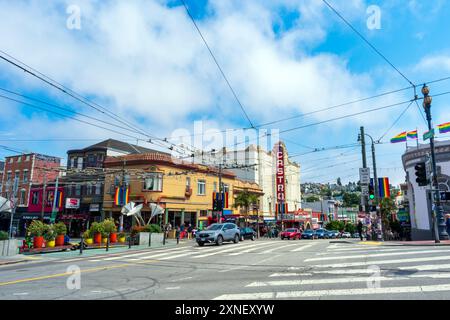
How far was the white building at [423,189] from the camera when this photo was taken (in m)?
23.6

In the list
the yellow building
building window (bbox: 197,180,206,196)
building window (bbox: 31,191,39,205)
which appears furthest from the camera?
building window (bbox: 31,191,39,205)

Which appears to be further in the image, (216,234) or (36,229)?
(216,234)

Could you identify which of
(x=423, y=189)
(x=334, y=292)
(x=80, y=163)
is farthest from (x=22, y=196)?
(x=334, y=292)

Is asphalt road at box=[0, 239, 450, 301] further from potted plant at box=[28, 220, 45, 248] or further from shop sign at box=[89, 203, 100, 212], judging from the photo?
shop sign at box=[89, 203, 100, 212]

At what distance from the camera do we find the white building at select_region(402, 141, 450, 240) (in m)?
23.6

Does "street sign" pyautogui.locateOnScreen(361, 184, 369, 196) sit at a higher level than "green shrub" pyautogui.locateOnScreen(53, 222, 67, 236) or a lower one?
higher

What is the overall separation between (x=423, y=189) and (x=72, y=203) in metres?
37.5

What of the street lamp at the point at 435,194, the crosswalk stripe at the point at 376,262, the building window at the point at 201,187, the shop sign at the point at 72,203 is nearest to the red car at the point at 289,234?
the building window at the point at 201,187

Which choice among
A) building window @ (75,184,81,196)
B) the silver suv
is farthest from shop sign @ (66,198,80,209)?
the silver suv

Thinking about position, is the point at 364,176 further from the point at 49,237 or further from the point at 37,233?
the point at 37,233

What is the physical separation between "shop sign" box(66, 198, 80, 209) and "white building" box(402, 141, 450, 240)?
3637 cm

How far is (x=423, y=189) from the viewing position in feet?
80.3
